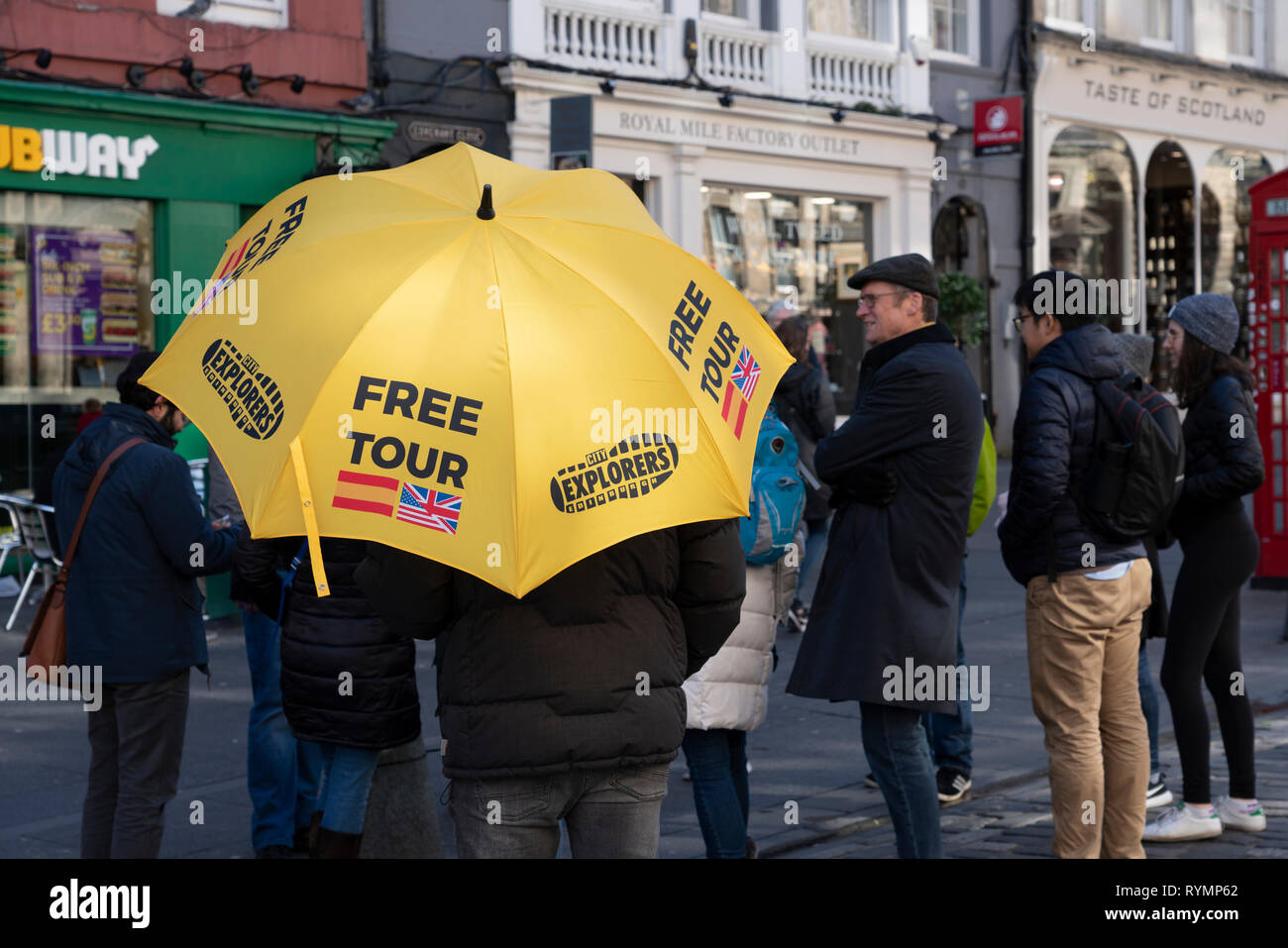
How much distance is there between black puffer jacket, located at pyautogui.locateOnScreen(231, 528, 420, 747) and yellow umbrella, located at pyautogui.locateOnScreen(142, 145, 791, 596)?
4.20 feet

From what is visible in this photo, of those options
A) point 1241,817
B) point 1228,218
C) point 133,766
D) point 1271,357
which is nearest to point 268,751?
point 133,766

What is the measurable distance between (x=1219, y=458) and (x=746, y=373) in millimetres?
3230

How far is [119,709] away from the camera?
5.00 meters

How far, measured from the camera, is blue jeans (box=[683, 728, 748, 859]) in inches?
203

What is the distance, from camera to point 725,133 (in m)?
17.6

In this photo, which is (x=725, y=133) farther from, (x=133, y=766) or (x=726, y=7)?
(x=133, y=766)

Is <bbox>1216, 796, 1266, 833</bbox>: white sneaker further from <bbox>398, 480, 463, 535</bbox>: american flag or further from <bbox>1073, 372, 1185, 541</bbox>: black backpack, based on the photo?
<bbox>398, 480, 463, 535</bbox>: american flag

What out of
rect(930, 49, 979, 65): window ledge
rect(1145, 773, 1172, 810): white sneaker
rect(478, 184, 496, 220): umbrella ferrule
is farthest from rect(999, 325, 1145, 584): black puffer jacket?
rect(930, 49, 979, 65): window ledge

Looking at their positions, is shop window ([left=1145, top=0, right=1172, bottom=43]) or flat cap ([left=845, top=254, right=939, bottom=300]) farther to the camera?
shop window ([left=1145, top=0, right=1172, bottom=43])

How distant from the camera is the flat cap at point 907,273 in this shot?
16.8ft
